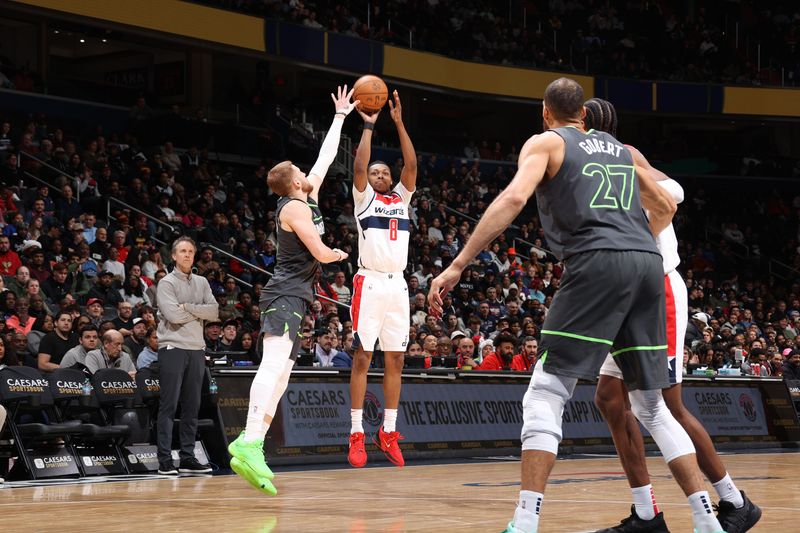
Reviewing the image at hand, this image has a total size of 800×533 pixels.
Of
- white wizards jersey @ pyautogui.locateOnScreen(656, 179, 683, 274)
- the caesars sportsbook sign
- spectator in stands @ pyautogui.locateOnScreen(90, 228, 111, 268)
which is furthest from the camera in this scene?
spectator in stands @ pyautogui.locateOnScreen(90, 228, 111, 268)

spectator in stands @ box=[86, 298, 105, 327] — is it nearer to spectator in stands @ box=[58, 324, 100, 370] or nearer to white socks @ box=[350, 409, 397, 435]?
spectator in stands @ box=[58, 324, 100, 370]

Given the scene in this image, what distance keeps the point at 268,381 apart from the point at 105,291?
9.18 meters

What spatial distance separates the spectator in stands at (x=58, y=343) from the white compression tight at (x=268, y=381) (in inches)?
193

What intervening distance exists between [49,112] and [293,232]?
18518 mm

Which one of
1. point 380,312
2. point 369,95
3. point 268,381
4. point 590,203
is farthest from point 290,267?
point 590,203

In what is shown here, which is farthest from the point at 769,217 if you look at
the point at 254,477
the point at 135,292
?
the point at 254,477

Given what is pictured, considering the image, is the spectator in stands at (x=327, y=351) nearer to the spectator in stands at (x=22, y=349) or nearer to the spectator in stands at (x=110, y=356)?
the spectator in stands at (x=110, y=356)

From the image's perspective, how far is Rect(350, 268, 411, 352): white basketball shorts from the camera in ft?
30.0

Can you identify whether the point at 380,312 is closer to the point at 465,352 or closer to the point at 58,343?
the point at 58,343

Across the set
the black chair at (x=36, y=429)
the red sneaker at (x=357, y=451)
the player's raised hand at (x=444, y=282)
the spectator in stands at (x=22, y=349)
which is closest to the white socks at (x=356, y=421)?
the red sneaker at (x=357, y=451)

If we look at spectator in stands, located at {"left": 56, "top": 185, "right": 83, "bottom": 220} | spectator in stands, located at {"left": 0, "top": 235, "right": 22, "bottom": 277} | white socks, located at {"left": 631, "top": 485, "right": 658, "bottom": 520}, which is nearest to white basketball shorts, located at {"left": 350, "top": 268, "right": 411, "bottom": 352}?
white socks, located at {"left": 631, "top": 485, "right": 658, "bottom": 520}

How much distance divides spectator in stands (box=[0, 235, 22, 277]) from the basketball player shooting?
27.0 feet

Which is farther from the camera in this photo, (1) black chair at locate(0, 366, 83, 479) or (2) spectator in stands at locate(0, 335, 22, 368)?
(2) spectator in stands at locate(0, 335, 22, 368)

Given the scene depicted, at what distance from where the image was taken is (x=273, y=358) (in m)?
7.82
